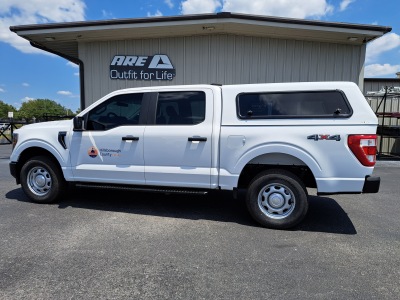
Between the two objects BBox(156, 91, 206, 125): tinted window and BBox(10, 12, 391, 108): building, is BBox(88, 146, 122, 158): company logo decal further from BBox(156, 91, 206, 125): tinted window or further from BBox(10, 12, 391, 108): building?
BBox(10, 12, 391, 108): building

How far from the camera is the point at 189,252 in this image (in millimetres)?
3494

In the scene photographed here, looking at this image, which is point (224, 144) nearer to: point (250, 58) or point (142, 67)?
point (250, 58)

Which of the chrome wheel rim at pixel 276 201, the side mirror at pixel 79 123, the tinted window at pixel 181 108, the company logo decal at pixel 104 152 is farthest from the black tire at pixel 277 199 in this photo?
the side mirror at pixel 79 123

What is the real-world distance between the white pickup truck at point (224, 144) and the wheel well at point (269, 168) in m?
0.01

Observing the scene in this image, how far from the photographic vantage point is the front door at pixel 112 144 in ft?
15.5

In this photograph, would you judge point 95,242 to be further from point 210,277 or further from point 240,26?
point 240,26

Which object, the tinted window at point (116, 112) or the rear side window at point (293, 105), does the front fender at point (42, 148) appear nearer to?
the tinted window at point (116, 112)

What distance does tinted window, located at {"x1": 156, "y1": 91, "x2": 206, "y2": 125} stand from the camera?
454 cm

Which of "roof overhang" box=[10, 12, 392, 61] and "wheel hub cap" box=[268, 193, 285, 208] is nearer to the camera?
"wheel hub cap" box=[268, 193, 285, 208]

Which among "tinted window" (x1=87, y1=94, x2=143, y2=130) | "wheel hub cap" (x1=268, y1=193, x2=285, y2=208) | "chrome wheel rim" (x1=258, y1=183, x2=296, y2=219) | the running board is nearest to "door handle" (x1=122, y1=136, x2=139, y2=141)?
"tinted window" (x1=87, y1=94, x2=143, y2=130)

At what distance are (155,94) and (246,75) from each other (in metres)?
5.62

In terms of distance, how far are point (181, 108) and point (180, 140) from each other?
21.3 inches

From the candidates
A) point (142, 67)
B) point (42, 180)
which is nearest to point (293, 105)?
point (42, 180)

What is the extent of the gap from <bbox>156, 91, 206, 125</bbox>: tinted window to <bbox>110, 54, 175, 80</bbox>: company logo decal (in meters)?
5.35
